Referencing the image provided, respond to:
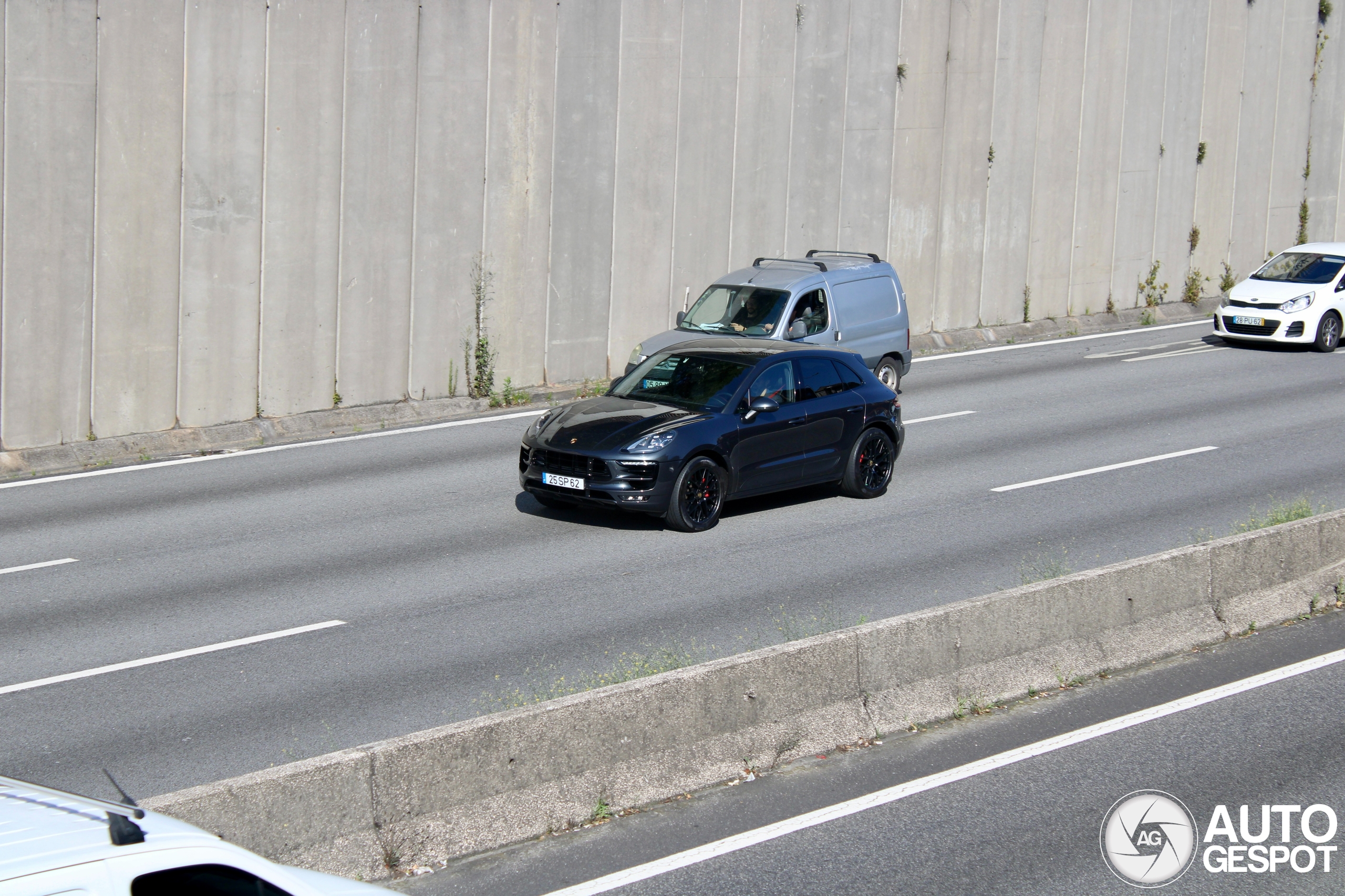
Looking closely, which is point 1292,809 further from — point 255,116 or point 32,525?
point 255,116

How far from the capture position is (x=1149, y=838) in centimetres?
676

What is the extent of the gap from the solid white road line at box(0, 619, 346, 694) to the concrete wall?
25.2ft

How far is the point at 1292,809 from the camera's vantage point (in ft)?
22.9

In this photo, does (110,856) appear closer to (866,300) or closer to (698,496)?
(698,496)

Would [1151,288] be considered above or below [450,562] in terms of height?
above

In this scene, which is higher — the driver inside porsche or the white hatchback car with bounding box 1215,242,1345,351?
the white hatchback car with bounding box 1215,242,1345,351

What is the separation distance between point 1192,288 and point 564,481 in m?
20.9

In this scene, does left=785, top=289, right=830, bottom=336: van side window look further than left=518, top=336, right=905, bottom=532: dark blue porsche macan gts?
Yes

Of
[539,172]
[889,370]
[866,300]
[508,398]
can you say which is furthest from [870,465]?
[539,172]

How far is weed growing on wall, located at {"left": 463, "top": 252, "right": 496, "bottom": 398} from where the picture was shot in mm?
19828

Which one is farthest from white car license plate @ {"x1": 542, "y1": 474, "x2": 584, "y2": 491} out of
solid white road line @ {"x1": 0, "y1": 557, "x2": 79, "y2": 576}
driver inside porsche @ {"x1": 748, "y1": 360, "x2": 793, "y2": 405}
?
solid white road line @ {"x1": 0, "y1": 557, "x2": 79, "y2": 576}

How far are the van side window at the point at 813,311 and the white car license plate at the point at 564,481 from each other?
19.9 feet

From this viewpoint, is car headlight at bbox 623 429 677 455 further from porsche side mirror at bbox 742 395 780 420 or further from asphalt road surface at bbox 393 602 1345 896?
asphalt road surface at bbox 393 602 1345 896

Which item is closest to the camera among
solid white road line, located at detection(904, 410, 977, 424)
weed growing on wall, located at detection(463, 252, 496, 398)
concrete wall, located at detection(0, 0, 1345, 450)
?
concrete wall, located at detection(0, 0, 1345, 450)
